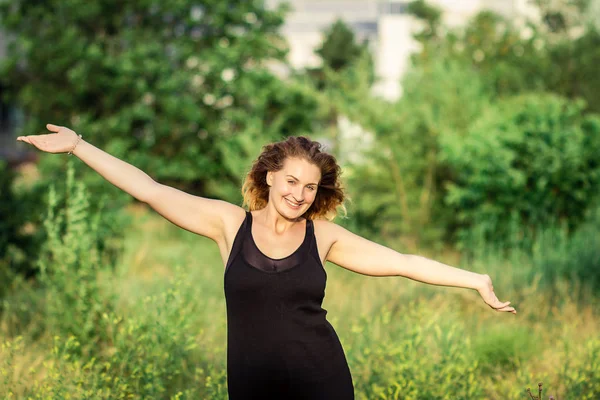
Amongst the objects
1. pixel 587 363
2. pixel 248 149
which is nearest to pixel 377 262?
pixel 587 363

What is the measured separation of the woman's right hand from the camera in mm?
3240

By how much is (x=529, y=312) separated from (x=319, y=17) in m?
76.3

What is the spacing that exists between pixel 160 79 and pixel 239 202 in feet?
10.4

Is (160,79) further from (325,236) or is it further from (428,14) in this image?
(428,14)

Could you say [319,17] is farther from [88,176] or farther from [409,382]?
[409,382]

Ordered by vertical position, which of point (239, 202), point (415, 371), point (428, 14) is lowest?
point (415, 371)

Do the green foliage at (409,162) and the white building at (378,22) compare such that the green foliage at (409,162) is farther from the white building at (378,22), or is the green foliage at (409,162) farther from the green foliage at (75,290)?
the white building at (378,22)

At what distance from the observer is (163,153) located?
45.4 feet

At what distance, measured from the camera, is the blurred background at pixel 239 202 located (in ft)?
16.5

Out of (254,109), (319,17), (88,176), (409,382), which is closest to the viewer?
(409,382)

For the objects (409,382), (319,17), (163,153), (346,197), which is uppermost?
(319,17)

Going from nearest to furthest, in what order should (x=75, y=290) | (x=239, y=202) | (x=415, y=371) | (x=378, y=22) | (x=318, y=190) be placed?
(x=318, y=190) < (x=415, y=371) < (x=75, y=290) < (x=239, y=202) < (x=378, y=22)

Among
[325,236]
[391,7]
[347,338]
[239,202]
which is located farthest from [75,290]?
[391,7]

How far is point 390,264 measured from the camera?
331cm
